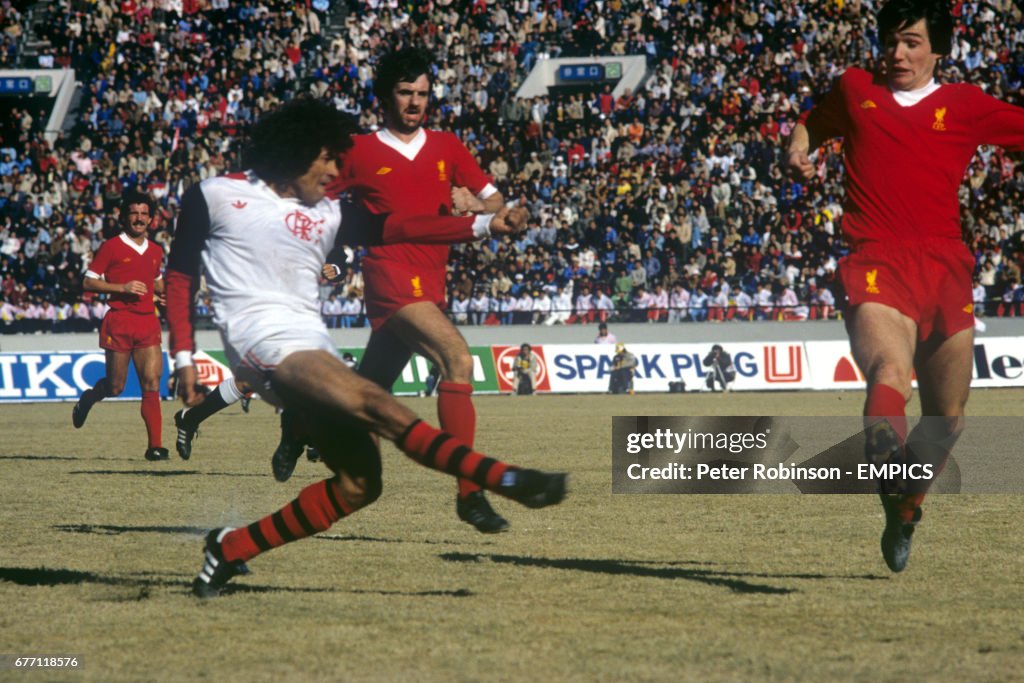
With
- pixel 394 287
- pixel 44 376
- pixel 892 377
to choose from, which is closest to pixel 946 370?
pixel 892 377

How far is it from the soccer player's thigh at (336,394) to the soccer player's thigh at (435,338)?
2363 mm

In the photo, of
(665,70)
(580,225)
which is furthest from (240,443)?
(665,70)

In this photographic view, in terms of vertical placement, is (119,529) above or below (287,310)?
below

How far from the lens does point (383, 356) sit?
8.59 metres

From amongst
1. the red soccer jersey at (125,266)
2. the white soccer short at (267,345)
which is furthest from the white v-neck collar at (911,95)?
the red soccer jersey at (125,266)

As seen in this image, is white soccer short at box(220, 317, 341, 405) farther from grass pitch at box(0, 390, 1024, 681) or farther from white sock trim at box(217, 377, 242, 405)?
white sock trim at box(217, 377, 242, 405)

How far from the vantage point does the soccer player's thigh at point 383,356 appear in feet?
28.1

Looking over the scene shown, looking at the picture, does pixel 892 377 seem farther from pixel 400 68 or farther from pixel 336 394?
pixel 400 68

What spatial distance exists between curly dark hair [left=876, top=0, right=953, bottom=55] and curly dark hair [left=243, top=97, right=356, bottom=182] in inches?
107

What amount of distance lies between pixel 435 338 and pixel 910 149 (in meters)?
3.06

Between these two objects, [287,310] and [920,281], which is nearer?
[287,310]

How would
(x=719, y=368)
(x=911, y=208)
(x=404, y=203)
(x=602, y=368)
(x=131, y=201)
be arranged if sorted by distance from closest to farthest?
(x=911, y=208)
(x=404, y=203)
(x=131, y=201)
(x=719, y=368)
(x=602, y=368)

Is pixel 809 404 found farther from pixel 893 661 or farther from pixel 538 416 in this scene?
pixel 893 661

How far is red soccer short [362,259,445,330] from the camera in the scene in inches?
332
